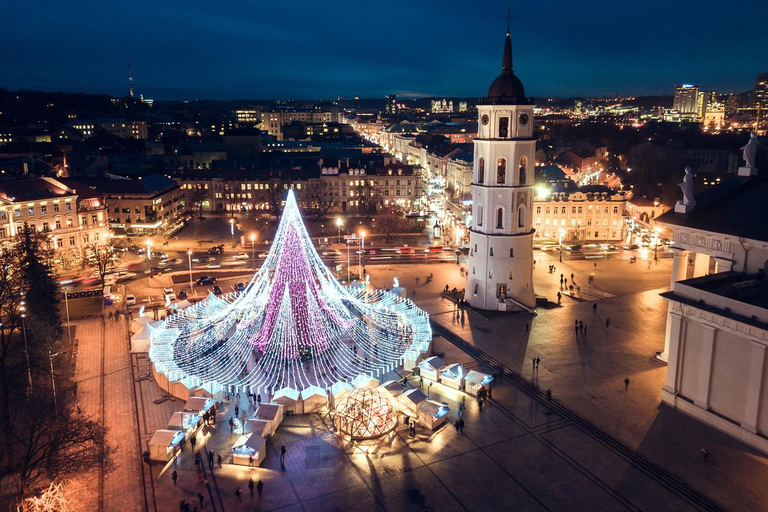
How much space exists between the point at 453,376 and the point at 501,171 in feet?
60.4

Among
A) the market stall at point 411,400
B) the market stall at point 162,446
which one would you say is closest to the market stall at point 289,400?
the market stall at point 411,400

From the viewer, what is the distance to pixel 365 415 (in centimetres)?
2641

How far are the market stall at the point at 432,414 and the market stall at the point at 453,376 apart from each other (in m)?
3.51

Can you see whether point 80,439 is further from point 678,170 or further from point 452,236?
point 678,170

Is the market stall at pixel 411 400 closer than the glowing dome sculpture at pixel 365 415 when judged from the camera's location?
No

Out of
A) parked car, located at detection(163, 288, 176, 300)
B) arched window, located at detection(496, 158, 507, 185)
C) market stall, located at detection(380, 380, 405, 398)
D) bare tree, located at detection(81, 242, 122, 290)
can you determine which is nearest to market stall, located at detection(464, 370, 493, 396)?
market stall, located at detection(380, 380, 405, 398)

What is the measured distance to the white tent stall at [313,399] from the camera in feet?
95.4

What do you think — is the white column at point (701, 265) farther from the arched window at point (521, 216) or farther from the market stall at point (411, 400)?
the market stall at point (411, 400)

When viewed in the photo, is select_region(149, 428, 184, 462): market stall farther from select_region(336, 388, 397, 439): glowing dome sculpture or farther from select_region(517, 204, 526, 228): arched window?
select_region(517, 204, 526, 228): arched window

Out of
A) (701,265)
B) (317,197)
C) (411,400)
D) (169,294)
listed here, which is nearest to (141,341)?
(169,294)

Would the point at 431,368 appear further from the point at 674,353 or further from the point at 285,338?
A: the point at 674,353

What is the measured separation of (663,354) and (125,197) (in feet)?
220

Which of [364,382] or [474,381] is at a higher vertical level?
[364,382]

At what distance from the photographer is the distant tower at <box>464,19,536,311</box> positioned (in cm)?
4266
